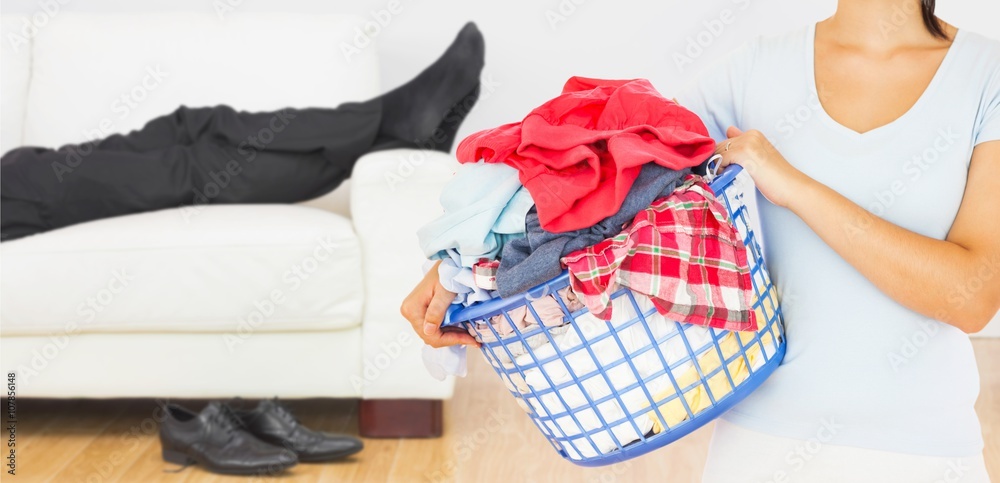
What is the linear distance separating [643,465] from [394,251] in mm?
696

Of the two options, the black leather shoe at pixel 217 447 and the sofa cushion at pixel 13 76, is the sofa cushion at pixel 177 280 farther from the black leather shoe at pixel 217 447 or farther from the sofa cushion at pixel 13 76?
the sofa cushion at pixel 13 76

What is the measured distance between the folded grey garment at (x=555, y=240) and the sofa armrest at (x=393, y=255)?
1.22 m

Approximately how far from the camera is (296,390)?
80.2 inches

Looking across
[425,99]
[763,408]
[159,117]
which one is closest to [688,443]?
[425,99]

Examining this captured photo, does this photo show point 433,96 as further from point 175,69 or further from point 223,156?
point 175,69

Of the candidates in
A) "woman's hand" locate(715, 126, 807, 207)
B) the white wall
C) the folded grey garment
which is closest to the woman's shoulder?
"woman's hand" locate(715, 126, 807, 207)

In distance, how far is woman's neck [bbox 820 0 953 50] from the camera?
2.95 feet

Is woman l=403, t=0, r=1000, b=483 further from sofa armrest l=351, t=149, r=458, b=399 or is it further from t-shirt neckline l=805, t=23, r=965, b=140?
sofa armrest l=351, t=149, r=458, b=399

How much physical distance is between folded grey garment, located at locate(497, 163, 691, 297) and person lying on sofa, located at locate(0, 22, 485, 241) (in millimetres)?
1483

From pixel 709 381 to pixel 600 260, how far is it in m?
0.16

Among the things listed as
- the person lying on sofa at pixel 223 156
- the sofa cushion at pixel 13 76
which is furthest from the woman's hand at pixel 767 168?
the sofa cushion at pixel 13 76

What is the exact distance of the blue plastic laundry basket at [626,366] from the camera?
2.57ft

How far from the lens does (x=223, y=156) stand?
221cm

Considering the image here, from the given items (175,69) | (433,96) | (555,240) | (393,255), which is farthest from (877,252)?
(175,69)
